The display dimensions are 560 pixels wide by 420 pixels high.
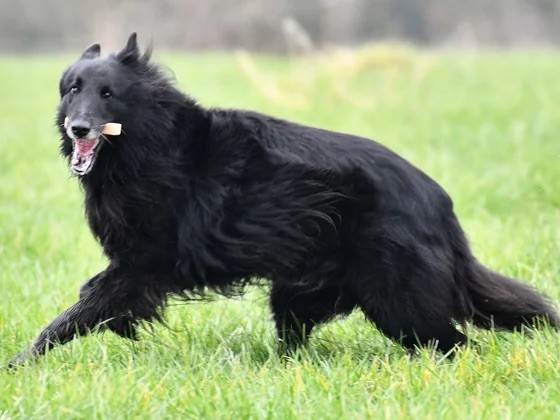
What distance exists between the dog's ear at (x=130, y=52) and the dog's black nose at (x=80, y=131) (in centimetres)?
52

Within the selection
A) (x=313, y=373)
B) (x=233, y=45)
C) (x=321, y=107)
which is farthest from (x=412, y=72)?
(x=233, y=45)

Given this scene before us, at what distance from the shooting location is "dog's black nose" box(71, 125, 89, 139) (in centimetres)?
409

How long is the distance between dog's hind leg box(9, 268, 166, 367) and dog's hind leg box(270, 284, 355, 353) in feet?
2.18

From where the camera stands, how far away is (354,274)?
419 centimetres

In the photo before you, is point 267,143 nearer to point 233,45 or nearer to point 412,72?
point 412,72

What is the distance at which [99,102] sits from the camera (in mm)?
4227

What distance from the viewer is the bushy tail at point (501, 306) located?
4.39 m

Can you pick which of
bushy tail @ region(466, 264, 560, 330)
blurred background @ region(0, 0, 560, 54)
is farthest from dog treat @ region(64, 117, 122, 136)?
blurred background @ region(0, 0, 560, 54)

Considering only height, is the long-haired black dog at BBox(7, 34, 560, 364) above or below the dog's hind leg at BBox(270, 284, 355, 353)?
above

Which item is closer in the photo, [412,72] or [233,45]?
[412,72]

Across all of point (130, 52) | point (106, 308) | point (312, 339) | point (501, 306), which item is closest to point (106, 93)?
point (130, 52)

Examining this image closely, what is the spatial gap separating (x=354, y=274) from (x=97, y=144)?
4.45ft

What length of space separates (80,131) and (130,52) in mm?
591

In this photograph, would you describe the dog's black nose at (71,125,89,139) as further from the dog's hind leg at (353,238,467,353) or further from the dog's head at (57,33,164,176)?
the dog's hind leg at (353,238,467,353)
